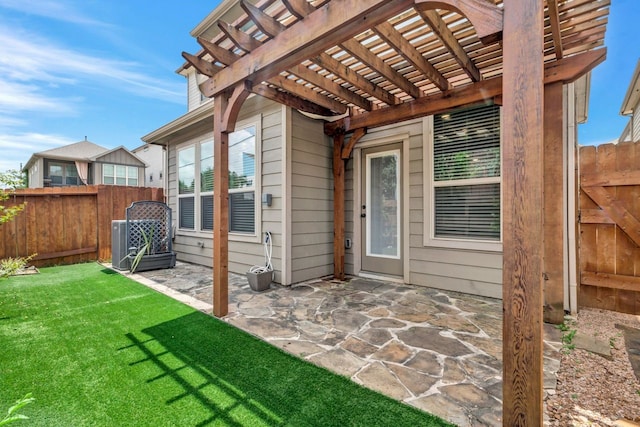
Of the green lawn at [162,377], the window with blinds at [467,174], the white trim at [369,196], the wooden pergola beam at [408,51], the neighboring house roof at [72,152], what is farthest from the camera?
the neighboring house roof at [72,152]

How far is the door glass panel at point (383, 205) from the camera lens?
4.68 m

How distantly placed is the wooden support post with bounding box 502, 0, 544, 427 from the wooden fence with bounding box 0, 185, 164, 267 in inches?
311

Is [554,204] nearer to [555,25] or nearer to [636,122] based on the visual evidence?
[555,25]

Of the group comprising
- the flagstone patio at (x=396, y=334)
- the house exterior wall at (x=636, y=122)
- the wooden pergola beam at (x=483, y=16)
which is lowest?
the flagstone patio at (x=396, y=334)

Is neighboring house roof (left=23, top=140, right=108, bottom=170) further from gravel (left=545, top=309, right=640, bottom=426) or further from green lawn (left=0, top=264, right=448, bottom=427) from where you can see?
gravel (left=545, top=309, right=640, bottom=426)

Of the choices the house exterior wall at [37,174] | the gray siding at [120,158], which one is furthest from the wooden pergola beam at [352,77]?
the house exterior wall at [37,174]

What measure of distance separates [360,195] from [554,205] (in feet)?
8.80

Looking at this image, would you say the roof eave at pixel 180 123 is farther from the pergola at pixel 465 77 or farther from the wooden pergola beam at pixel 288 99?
the pergola at pixel 465 77

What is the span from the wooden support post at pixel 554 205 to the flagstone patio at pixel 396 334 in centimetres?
30

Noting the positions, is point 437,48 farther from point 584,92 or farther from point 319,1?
point 584,92

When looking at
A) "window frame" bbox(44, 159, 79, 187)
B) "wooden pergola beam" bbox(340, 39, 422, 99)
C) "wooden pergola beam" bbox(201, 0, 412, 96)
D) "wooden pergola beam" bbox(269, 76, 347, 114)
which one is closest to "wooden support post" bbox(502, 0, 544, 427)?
"wooden pergola beam" bbox(201, 0, 412, 96)

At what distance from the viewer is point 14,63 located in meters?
8.27

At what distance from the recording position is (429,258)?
4.28 m

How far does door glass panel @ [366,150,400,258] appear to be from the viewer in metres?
4.68
